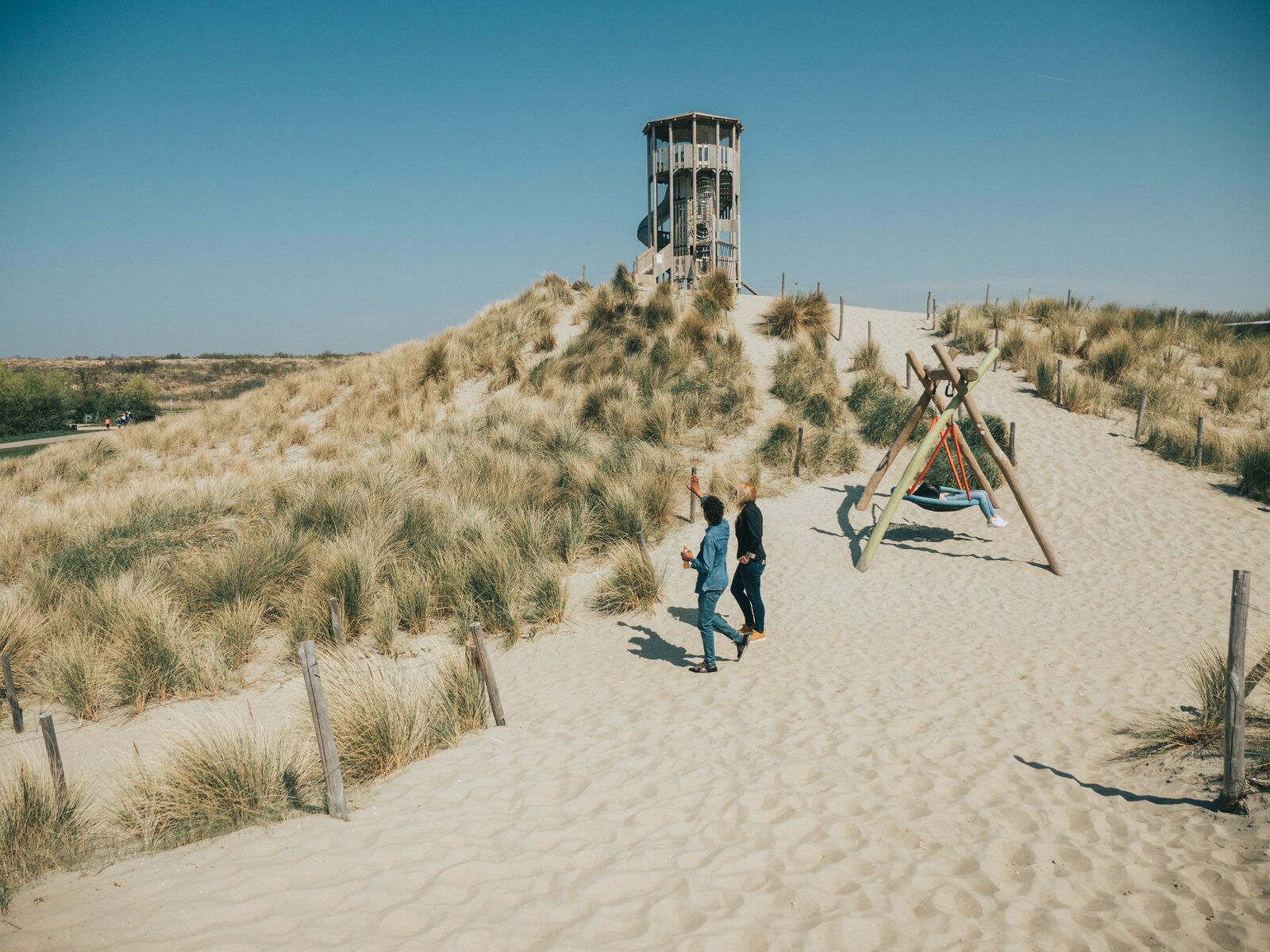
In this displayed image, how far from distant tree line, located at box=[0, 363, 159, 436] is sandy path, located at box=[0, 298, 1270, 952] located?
39.3m

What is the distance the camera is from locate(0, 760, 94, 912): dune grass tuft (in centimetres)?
356

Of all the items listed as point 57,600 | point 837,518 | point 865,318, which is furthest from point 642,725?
point 865,318

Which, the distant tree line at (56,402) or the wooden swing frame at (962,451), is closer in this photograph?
the wooden swing frame at (962,451)

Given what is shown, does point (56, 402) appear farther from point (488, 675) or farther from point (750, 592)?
point (750, 592)

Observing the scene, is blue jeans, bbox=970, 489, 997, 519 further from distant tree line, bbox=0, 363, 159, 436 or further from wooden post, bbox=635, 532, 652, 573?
distant tree line, bbox=0, 363, 159, 436

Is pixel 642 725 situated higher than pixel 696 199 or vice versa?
pixel 696 199

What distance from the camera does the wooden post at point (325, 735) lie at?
3.84 metres

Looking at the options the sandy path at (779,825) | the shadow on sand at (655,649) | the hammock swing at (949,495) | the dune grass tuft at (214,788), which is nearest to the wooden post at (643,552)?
the shadow on sand at (655,649)

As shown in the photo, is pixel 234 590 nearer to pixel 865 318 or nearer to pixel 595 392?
pixel 595 392

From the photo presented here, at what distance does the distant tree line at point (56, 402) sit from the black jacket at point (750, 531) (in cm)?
4012

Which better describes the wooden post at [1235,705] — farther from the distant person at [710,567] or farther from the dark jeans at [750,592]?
the dark jeans at [750,592]

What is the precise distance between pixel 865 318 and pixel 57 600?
884 inches

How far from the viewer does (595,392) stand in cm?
1686

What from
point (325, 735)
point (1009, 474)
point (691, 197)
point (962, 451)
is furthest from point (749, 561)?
point (691, 197)
